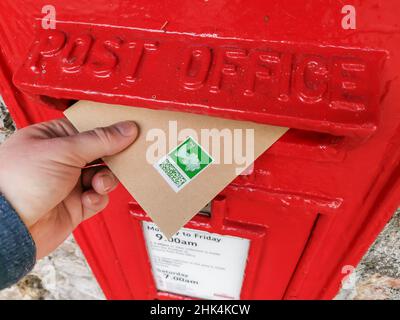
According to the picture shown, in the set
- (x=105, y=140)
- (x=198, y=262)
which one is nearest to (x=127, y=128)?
(x=105, y=140)

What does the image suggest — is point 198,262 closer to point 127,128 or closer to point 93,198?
point 93,198

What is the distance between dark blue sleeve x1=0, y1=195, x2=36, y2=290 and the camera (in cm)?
82

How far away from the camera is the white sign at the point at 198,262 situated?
1205 mm

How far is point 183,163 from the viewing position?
0.76m

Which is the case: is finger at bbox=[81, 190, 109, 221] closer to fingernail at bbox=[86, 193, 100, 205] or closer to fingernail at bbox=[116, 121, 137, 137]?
fingernail at bbox=[86, 193, 100, 205]

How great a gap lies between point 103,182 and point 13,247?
10.3 inches

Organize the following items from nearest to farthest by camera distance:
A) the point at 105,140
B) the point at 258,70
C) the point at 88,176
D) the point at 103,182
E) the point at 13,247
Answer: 1. the point at 258,70
2. the point at 105,140
3. the point at 13,247
4. the point at 103,182
5. the point at 88,176

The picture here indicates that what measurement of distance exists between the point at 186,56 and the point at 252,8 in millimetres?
140

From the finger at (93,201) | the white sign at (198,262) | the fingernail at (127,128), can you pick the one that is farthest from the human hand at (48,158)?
the white sign at (198,262)

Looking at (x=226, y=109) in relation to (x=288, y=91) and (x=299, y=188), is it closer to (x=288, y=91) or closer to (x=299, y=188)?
(x=288, y=91)

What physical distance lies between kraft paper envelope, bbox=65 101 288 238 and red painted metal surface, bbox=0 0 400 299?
86 millimetres

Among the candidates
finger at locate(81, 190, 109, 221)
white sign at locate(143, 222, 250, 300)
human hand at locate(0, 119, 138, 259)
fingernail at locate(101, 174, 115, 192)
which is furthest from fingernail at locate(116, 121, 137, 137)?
white sign at locate(143, 222, 250, 300)
